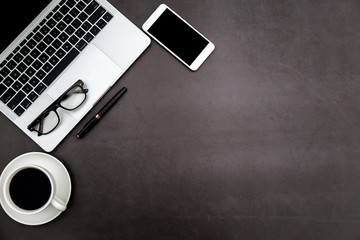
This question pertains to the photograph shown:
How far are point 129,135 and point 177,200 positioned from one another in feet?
0.63

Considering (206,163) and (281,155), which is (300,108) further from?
(206,163)

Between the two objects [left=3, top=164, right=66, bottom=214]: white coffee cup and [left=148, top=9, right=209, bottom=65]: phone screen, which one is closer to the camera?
[left=3, top=164, right=66, bottom=214]: white coffee cup

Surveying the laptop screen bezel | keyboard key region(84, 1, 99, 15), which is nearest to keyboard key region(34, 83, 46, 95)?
the laptop screen bezel

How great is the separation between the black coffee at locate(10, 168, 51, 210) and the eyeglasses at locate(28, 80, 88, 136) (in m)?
0.10

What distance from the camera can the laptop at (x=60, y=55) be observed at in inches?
34.3

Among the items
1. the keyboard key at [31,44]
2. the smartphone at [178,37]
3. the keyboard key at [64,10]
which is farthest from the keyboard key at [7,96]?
the smartphone at [178,37]

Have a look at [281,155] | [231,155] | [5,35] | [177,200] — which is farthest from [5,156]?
[281,155]

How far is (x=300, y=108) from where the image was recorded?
0.93m

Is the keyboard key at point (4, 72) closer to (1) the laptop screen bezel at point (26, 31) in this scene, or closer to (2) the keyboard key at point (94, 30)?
(1) the laptop screen bezel at point (26, 31)

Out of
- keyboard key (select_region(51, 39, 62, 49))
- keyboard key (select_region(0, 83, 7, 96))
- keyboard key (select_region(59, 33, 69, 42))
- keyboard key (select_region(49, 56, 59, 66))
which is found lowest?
keyboard key (select_region(0, 83, 7, 96))

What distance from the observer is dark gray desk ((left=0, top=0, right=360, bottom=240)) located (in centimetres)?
90

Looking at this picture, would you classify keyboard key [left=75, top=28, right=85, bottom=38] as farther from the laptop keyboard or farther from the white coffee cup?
the white coffee cup

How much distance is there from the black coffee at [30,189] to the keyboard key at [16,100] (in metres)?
0.16

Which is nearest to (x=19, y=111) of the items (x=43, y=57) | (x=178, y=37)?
(x=43, y=57)
